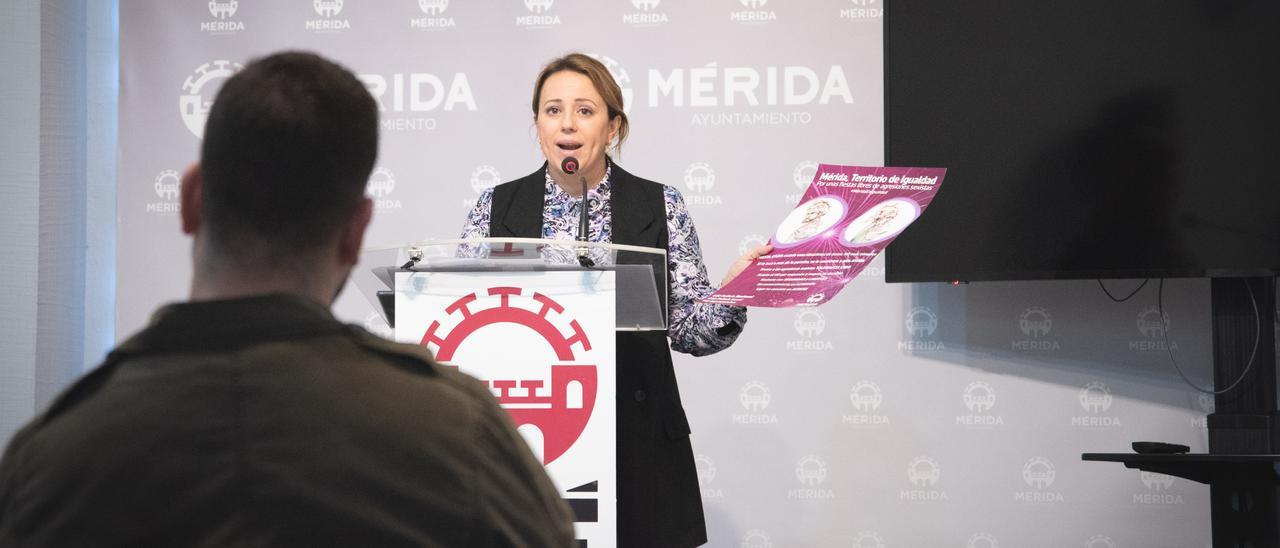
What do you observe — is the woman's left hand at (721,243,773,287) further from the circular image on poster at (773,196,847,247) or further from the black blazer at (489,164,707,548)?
the black blazer at (489,164,707,548)

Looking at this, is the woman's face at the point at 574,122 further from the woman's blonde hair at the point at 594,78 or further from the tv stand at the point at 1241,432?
the tv stand at the point at 1241,432

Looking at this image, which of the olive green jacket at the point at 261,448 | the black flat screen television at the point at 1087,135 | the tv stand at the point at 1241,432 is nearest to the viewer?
the olive green jacket at the point at 261,448

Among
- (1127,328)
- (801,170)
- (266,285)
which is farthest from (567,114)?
(1127,328)

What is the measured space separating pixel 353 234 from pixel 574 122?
1906 mm

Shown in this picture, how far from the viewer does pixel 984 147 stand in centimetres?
387

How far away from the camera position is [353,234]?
39.7 inches

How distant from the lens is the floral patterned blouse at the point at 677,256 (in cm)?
250

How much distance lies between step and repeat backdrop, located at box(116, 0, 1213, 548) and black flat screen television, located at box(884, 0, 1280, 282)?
374mm

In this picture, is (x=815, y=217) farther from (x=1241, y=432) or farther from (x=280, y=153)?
(x=1241, y=432)

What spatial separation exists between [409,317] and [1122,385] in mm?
2952

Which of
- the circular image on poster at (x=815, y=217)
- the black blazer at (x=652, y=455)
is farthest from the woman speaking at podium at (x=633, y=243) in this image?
the circular image on poster at (x=815, y=217)

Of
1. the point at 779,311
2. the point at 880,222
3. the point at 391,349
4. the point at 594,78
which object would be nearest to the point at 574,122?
the point at 594,78

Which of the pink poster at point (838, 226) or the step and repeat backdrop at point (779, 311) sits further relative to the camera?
the step and repeat backdrop at point (779, 311)

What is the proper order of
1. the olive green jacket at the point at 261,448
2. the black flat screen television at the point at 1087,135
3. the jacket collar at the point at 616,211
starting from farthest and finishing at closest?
the black flat screen television at the point at 1087,135, the jacket collar at the point at 616,211, the olive green jacket at the point at 261,448
